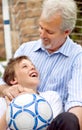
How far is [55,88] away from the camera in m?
3.78

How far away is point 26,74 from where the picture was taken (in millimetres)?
3670

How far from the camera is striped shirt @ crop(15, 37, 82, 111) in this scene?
3.64 metres

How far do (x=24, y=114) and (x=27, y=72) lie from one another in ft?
1.59

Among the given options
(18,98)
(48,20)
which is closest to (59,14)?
(48,20)

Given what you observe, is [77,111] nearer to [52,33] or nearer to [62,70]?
[62,70]

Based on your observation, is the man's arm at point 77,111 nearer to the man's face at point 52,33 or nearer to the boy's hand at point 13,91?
the boy's hand at point 13,91

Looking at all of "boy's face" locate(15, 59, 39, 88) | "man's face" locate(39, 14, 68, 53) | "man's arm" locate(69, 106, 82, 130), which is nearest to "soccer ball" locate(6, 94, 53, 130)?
"man's arm" locate(69, 106, 82, 130)

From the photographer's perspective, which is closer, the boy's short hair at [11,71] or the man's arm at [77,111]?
the man's arm at [77,111]

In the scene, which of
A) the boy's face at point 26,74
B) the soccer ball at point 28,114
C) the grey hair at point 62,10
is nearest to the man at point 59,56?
the grey hair at point 62,10

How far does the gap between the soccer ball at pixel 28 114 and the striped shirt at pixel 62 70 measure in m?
0.34

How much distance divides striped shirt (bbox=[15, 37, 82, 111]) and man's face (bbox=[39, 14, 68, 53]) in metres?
0.07

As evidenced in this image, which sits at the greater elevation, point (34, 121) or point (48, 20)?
point (48, 20)

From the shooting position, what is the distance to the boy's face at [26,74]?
3627 mm

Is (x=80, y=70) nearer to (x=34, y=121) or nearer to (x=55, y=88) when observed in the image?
(x=55, y=88)
